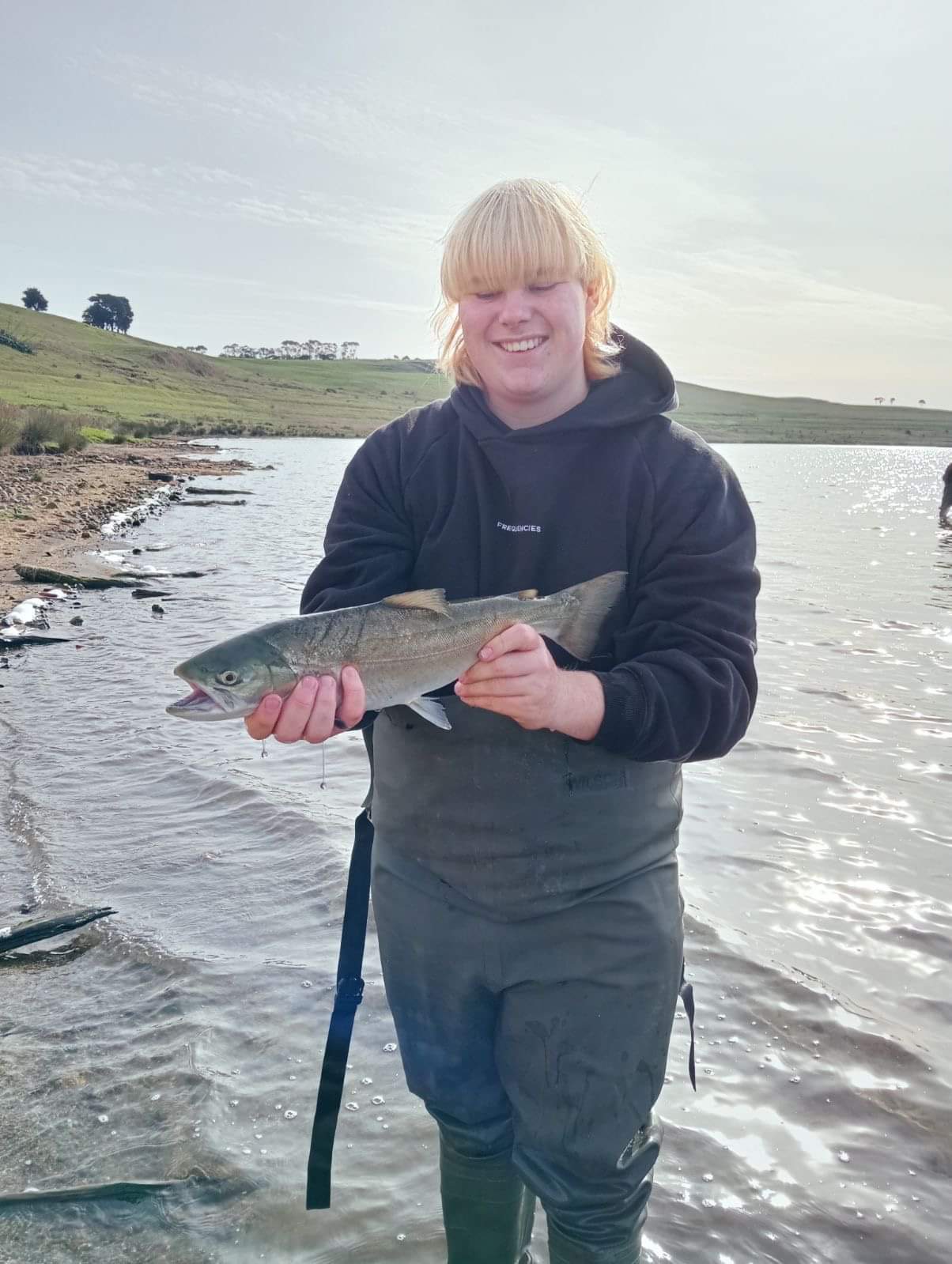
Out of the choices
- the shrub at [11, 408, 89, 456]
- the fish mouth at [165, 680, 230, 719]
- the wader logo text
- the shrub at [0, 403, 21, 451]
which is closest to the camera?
the fish mouth at [165, 680, 230, 719]

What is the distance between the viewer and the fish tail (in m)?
2.80

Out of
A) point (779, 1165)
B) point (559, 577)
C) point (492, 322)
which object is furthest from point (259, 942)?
point (492, 322)

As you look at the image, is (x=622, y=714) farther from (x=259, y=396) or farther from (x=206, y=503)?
(x=259, y=396)

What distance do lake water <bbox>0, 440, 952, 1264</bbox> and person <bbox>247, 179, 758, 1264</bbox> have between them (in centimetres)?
101

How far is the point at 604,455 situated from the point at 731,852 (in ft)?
14.2

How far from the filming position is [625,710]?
2.54 meters

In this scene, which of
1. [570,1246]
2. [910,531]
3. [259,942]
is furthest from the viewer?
[910,531]

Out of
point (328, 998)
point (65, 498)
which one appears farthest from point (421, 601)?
point (65, 498)

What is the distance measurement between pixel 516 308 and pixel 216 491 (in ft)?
99.0

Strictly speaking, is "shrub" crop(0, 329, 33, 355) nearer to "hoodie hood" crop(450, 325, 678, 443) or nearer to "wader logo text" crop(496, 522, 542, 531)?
"hoodie hood" crop(450, 325, 678, 443)

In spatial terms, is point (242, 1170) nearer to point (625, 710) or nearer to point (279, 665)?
point (279, 665)

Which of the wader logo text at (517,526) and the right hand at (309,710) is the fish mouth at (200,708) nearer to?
the right hand at (309,710)

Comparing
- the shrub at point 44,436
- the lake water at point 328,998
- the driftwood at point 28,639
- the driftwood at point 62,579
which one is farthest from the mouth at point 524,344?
the shrub at point 44,436

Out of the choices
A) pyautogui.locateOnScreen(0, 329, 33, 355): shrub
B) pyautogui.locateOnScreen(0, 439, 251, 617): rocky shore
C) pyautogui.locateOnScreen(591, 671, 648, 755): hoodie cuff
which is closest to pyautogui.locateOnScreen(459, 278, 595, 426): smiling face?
pyautogui.locateOnScreen(591, 671, 648, 755): hoodie cuff
